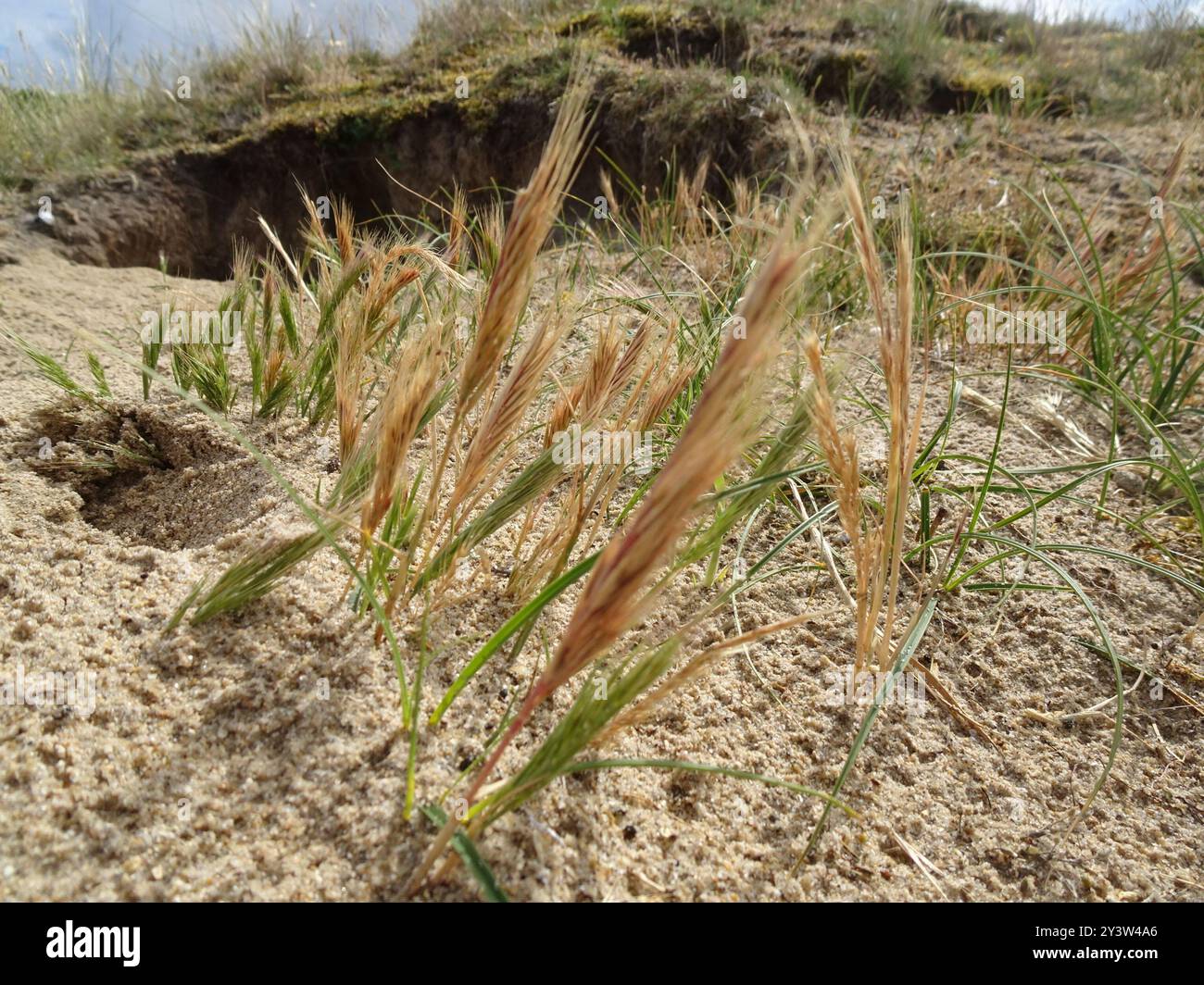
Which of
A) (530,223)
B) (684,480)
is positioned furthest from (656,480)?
(530,223)

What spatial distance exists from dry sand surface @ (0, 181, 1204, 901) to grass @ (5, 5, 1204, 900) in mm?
32

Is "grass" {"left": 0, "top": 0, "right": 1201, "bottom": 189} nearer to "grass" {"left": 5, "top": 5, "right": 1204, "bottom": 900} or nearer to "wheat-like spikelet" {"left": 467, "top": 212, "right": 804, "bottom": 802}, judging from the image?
"grass" {"left": 5, "top": 5, "right": 1204, "bottom": 900}

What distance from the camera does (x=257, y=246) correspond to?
4488 mm

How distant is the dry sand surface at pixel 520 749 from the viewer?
802mm

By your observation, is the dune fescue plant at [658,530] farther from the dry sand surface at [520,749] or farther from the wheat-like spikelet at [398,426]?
the wheat-like spikelet at [398,426]

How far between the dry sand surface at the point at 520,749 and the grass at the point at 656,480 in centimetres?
3

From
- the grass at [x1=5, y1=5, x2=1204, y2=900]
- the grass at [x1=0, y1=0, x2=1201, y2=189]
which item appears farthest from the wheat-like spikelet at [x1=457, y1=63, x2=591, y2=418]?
the grass at [x1=0, y1=0, x2=1201, y2=189]

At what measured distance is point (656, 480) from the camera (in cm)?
59

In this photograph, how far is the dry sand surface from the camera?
802 mm

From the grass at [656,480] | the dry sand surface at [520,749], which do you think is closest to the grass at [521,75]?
the grass at [656,480]

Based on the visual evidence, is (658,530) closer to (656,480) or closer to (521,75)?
(656,480)

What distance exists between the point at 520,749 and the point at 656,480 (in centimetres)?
53
